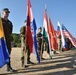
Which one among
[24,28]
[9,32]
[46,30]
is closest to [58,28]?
[46,30]

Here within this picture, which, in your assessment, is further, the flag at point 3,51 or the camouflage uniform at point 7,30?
the camouflage uniform at point 7,30

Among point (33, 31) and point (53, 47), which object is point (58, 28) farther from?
point (33, 31)

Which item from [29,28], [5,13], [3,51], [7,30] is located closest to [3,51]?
[3,51]

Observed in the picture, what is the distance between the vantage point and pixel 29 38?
1046 cm

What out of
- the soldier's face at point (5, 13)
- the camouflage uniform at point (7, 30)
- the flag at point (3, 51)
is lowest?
the flag at point (3, 51)

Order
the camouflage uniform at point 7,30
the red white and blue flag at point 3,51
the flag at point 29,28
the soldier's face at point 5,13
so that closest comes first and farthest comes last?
the red white and blue flag at point 3,51 → the soldier's face at point 5,13 → the camouflage uniform at point 7,30 → the flag at point 29,28

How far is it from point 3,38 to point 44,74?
1.80m

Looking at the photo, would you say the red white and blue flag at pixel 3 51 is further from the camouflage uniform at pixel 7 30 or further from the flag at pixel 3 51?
the camouflage uniform at pixel 7 30

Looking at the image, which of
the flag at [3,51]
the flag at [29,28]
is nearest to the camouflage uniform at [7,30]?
the flag at [3,51]

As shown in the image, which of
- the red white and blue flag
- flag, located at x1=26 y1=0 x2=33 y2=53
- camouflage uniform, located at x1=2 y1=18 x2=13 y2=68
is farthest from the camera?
flag, located at x1=26 y1=0 x2=33 y2=53

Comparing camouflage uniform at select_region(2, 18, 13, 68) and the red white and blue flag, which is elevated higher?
camouflage uniform at select_region(2, 18, 13, 68)

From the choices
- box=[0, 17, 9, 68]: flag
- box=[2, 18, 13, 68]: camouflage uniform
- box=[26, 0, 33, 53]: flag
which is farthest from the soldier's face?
box=[26, 0, 33, 53]: flag

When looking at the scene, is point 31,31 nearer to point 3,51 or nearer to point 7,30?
point 7,30

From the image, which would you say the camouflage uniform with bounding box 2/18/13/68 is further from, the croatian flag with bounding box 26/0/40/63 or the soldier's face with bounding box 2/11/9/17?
the croatian flag with bounding box 26/0/40/63
